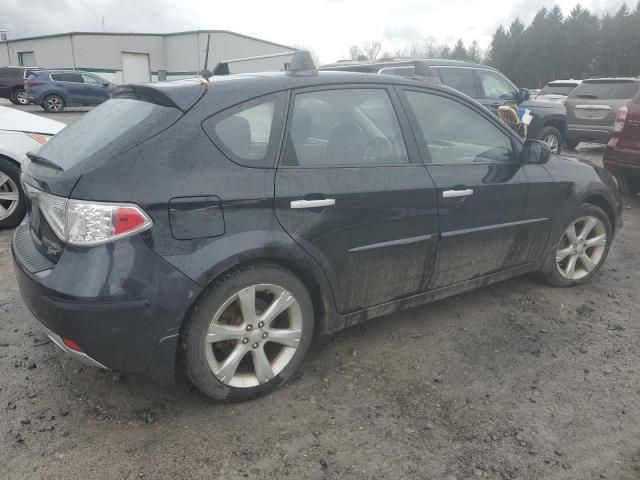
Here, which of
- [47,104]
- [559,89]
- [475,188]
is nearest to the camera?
[475,188]

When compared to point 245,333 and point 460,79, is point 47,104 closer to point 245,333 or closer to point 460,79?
point 460,79

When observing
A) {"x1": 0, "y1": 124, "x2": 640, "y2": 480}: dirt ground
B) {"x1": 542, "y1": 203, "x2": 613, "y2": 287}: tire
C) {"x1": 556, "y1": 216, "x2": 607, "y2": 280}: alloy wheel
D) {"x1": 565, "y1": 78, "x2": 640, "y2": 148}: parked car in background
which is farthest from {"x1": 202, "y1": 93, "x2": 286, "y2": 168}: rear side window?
{"x1": 565, "y1": 78, "x2": 640, "y2": 148}: parked car in background

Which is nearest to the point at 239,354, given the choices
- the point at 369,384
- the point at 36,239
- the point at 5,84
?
the point at 369,384

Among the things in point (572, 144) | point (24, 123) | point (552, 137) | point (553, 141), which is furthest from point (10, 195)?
point (572, 144)

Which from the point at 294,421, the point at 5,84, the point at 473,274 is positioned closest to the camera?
the point at 294,421

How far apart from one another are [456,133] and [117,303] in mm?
2245

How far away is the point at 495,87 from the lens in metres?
8.61

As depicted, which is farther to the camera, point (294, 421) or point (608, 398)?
point (608, 398)

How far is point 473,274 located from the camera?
11.2 feet

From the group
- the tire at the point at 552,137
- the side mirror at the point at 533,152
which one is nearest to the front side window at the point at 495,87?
the tire at the point at 552,137

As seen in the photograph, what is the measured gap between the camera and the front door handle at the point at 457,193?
9.96ft

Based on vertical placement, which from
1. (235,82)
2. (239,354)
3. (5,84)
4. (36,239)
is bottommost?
(5,84)

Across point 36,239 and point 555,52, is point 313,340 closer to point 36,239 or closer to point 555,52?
point 36,239

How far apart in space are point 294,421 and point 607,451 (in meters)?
1.42
